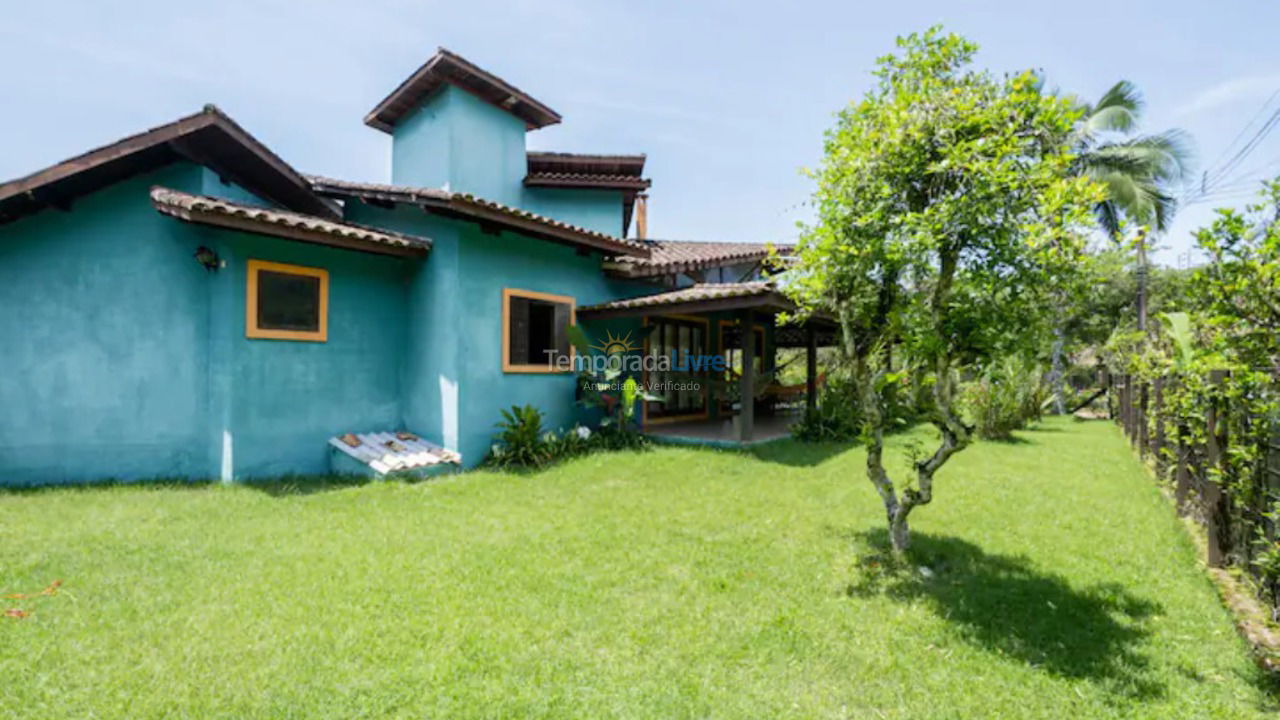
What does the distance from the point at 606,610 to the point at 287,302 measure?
6.70m

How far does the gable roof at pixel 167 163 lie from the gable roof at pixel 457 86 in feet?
11.1

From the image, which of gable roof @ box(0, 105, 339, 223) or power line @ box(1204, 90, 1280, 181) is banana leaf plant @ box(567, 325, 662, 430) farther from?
power line @ box(1204, 90, 1280, 181)

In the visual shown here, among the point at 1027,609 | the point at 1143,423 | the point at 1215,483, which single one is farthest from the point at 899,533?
the point at 1143,423

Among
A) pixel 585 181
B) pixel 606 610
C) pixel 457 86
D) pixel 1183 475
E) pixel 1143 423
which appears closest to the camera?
pixel 606 610

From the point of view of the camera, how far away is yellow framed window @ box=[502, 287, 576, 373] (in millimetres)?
8805

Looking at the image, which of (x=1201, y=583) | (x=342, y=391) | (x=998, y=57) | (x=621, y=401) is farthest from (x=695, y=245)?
(x=1201, y=583)

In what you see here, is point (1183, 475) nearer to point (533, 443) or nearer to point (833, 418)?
point (833, 418)

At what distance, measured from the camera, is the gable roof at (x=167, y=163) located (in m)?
6.15

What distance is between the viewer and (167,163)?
7.43 meters

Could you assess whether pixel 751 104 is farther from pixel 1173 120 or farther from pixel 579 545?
pixel 1173 120

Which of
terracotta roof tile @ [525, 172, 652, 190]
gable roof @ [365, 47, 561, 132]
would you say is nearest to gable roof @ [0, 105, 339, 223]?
gable roof @ [365, 47, 561, 132]

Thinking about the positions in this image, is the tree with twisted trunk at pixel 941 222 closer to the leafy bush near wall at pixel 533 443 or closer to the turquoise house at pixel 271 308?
the turquoise house at pixel 271 308

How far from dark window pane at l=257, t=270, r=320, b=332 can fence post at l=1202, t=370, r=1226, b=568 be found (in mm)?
9781

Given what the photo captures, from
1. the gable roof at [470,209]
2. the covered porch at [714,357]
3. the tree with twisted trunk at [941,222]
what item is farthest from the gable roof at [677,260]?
the tree with twisted trunk at [941,222]
